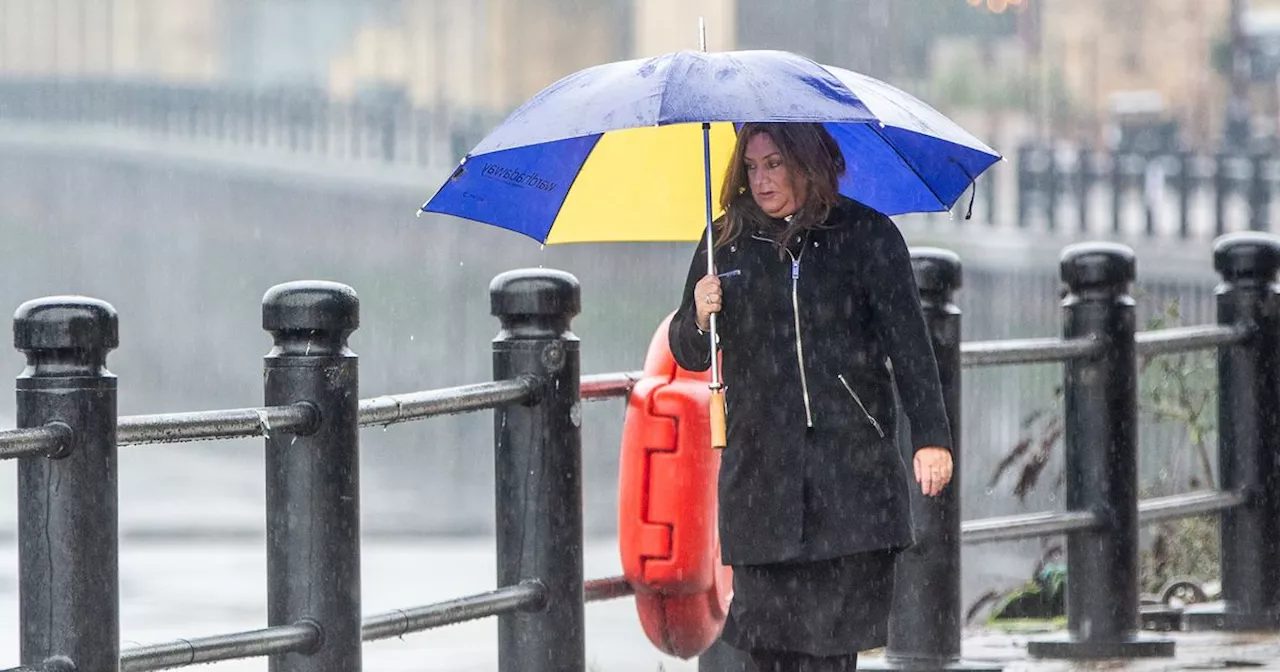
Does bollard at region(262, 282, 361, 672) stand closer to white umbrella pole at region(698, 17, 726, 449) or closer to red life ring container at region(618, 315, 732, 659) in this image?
white umbrella pole at region(698, 17, 726, 449)

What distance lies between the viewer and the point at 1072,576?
5637mm

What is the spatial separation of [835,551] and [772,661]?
0.24 m

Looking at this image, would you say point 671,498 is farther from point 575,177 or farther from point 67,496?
point 67,496

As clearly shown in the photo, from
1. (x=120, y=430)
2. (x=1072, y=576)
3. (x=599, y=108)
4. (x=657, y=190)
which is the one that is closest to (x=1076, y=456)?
(x=1072, y=576)

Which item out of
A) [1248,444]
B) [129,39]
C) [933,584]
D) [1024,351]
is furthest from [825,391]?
[129,39]

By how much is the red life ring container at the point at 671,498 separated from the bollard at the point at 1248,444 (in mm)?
2028

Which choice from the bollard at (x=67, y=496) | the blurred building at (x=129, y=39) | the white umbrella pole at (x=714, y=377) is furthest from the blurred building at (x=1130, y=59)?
the bollard at (x=67, y=496)

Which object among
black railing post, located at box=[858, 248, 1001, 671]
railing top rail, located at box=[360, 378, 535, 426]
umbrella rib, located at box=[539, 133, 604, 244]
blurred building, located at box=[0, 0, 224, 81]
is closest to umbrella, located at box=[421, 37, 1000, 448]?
umbrella rib, located at box=[539, 133, 604, 244]

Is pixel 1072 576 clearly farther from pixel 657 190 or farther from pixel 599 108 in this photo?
pixel 599 108

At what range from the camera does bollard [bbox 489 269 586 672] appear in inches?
174

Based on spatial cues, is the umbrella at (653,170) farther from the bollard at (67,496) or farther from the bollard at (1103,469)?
the bollard at (1103,469)

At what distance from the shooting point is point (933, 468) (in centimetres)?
374

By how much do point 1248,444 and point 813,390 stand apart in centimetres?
279

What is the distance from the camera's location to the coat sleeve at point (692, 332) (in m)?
3.82
